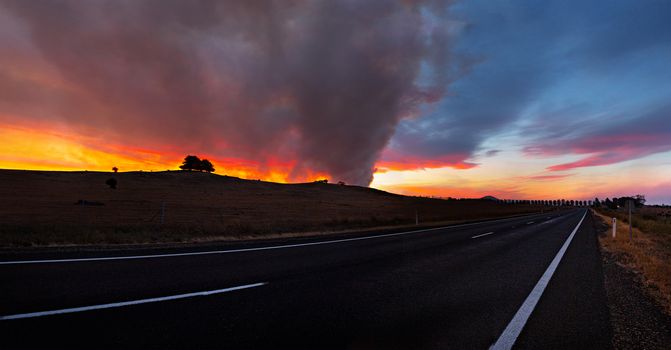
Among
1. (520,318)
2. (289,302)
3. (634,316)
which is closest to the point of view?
(520,318)

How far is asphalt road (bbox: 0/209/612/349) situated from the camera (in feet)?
13.0

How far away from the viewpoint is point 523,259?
10328mm

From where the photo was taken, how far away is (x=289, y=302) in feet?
17.4

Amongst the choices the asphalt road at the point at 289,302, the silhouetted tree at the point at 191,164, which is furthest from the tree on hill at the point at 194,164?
the asphalt road at the point at 289,302

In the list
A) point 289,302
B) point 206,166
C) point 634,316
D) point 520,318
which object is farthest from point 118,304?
point 206,166

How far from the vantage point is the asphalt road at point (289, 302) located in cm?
396

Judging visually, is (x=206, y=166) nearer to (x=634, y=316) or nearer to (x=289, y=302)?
(x=289, y=302)

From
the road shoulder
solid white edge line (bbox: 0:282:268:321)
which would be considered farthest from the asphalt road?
the road shoulder

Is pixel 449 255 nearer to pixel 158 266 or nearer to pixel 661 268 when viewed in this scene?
pixel 661 268

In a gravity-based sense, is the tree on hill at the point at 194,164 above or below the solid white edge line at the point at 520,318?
above

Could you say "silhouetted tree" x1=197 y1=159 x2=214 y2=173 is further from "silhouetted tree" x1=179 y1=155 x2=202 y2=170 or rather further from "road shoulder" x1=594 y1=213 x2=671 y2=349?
"road shoulder" x1=594 y1=213 x2=671 y2=349

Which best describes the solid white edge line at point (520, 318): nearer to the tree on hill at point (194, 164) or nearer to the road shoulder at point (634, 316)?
the road shoulder at point (634, 316)

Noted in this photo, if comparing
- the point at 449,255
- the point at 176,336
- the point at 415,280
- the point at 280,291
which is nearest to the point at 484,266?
the point at 449,255

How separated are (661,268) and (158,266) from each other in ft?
43.1
